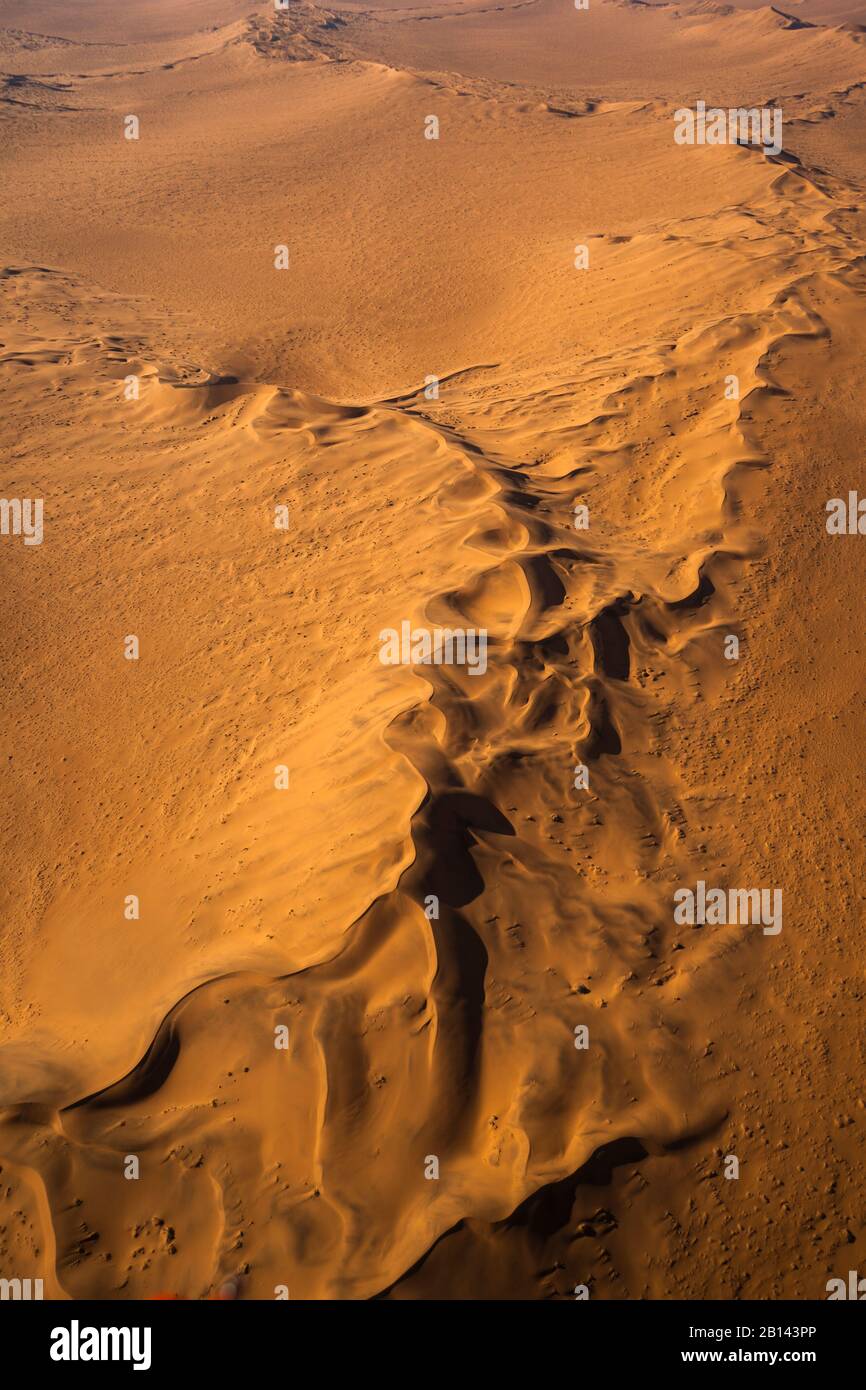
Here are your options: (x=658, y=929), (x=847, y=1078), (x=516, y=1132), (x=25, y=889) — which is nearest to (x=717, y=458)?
(x=658, y=929)

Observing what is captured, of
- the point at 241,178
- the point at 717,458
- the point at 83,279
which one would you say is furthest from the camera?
the point at 241,178

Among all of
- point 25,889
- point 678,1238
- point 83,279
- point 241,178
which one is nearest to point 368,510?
point 25,889

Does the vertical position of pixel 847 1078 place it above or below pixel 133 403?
below

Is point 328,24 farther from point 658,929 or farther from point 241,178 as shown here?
point 658,929

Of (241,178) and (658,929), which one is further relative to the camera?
(241,178)

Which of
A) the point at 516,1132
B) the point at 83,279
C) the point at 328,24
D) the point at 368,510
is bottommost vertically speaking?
the point at 516,1132

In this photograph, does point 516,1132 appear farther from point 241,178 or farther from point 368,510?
point 241,178

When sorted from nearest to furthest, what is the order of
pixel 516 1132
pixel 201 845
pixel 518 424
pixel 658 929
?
1. pixel 516 1132
2. pixel 658 929
3. pixel 201 845
4. pixel 518 424
